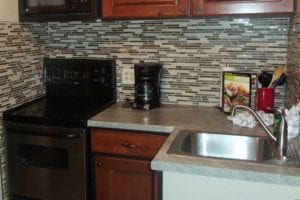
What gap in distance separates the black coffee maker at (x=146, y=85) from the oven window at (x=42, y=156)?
0.54m

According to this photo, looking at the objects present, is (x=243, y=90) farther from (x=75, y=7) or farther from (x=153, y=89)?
(x=75, y=7)

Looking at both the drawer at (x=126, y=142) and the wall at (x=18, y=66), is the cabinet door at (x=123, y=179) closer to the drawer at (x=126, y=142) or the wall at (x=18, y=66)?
the drawer at (x=126, y=142)

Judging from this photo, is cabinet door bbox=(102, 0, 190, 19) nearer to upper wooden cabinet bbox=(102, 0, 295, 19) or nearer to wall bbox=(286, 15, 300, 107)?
upper wooden cabinet bbox=(102, 0, 295, 19)

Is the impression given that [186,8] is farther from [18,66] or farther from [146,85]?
[18,66]

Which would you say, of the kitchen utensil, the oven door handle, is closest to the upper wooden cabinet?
the kitchen utensil

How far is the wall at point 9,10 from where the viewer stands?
200 centimetres

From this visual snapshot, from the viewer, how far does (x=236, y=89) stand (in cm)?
198

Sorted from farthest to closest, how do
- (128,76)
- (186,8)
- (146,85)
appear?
(128,76), (146,85), (186,8)

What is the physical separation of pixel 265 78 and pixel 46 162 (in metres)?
1.37

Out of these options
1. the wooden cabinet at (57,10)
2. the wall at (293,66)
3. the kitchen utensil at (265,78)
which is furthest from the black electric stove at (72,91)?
the wall at (293,66)

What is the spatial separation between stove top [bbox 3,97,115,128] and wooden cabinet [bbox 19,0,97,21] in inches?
21.4

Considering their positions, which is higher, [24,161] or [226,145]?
[226,145]

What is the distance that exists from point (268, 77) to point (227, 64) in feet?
0.89

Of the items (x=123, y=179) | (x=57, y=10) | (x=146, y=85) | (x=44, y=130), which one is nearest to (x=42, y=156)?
(x=44, y=130)
